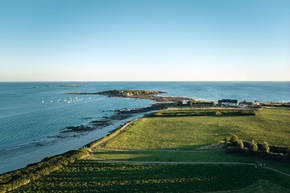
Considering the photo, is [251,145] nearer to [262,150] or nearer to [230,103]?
[262,150]

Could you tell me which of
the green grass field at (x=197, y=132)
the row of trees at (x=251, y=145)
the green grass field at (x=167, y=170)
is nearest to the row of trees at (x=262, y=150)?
the row of trees at (x=251, y=145)

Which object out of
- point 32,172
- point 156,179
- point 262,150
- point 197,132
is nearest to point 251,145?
point 262,150

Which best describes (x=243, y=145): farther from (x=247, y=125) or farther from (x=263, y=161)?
(x=247, y=125)

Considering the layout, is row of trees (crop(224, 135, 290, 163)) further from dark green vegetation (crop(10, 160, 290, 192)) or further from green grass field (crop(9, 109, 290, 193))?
dark green vegetation (crop(10, 160, 290, 192))

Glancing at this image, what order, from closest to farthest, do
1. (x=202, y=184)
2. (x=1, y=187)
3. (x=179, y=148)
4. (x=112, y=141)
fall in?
(x=1, y=187) < (x=202, y=184) < (x=179, y=148) < (x=112, y=141)

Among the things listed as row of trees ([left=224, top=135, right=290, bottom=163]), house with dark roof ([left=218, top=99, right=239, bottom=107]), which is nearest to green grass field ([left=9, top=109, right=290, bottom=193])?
row of trees ([left=224, top=135, right=290, bottom=163])

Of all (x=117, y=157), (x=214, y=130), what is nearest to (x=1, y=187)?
(x=117, y=157)
